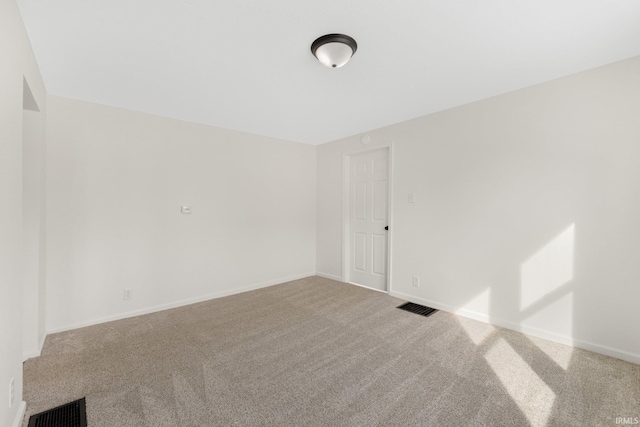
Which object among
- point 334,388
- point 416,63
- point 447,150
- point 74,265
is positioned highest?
point 416,63

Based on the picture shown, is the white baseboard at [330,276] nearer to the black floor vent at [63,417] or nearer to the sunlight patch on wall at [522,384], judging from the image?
the sunlight patch on wall at [522,384]

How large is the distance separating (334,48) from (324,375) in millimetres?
2377

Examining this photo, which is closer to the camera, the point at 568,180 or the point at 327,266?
the point at 568,180

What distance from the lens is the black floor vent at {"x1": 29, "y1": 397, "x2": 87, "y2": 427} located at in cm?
155

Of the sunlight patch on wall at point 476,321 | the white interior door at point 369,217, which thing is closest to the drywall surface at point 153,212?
the white interior door at point 369,217

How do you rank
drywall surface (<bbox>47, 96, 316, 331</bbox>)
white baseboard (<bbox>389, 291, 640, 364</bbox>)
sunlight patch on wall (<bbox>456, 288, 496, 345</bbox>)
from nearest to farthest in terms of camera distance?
white baseboard (<bbox>389, 291, 640, 364</bbox>), sunlight patch on wall (<bbox>456, 288, 496, 345</bbox>), drywall surface (<bbox>47, 96, 316, 331</bbox>)

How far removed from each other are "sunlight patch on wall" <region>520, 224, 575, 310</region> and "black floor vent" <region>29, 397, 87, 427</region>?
3594 millimetres

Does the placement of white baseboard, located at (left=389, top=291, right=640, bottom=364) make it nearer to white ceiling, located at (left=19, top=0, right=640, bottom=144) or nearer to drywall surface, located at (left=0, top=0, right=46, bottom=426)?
white ceiling, located at (left=19, top=0, right=640, bottom=144)

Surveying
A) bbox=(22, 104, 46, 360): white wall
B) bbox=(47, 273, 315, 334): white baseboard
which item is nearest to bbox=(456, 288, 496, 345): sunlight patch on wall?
bbox=(47, 273, 315, 334): white baseboard

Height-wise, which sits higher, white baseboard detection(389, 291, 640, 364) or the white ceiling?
the white ceiling

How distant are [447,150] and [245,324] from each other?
3.05 meters

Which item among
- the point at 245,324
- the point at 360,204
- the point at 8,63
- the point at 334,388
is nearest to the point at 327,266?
the point at 360,204

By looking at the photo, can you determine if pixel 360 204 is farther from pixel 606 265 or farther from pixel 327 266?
pixel 606 265

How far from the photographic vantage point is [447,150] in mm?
3203
